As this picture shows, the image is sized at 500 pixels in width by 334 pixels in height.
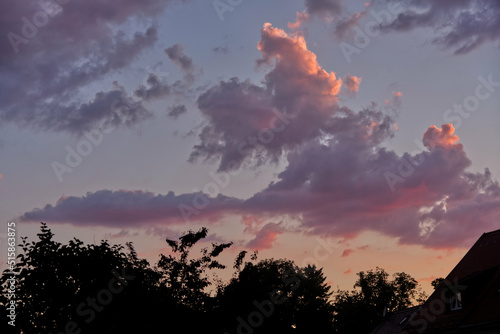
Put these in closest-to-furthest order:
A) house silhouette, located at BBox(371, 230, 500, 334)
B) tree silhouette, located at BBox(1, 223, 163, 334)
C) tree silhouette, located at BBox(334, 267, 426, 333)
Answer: house silhouette, located at BBox(371, 230, 500, 334)
tree silhouette, located at BBox(1, 223, 163, 334)
tree silhouette, located at BBox(334, 267, 426, 333)

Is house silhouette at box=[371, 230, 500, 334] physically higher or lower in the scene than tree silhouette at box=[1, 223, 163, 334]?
lower

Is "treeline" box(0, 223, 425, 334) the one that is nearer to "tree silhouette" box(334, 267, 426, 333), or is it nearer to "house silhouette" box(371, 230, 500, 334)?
"house silhouette" box(371, 230, 500, 334)

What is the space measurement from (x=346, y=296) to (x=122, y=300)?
60123mm

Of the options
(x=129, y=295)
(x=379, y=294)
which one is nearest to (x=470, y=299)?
(x=129, y=295)

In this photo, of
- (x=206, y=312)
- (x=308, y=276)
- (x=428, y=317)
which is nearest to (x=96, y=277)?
(x=206, y=312)

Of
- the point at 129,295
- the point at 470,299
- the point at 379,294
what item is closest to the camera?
the point at 470,299

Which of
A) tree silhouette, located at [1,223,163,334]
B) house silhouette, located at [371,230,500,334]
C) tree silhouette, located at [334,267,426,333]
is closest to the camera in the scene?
house silhouette, located at [371,230,500,334]

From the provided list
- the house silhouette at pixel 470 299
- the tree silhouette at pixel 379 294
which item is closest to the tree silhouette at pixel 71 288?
the house silhouette at pixel 470 299

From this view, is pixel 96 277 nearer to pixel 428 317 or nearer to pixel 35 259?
pixel 35 259

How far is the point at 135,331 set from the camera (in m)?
44.8

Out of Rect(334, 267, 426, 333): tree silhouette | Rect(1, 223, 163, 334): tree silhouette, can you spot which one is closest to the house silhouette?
Rect(1, 223, 163, 334): tree silhouette

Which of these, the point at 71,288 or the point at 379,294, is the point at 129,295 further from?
the point at 379,294

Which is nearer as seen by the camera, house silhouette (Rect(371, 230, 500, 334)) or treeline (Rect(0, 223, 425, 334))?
house silhouette (Rect(371, 230, 500, 334))

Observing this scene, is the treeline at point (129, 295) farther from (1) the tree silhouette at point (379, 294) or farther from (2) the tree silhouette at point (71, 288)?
(1) the tree silhouette at point (379, 294)
